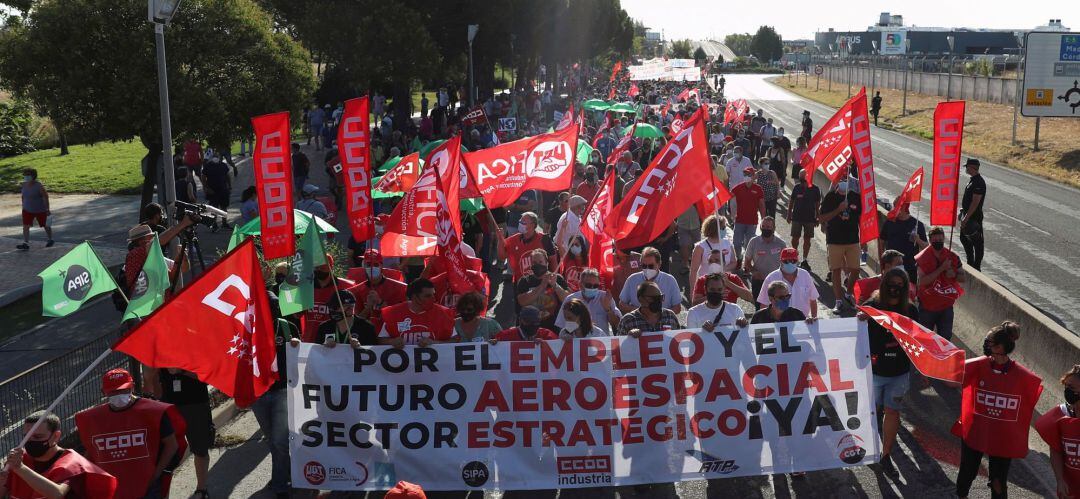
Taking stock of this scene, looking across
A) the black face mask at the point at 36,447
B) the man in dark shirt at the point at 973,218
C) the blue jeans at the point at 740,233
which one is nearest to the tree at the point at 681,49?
the man in dark shirt at the point at 973,218

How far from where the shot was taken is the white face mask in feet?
20.7

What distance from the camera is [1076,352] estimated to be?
9.14 metres

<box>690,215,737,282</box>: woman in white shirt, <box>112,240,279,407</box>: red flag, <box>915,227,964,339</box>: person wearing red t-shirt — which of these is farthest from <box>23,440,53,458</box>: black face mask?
<box>915,227,964,339</box>: person wearing red t-shirt

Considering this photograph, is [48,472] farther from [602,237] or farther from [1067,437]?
[602,237]

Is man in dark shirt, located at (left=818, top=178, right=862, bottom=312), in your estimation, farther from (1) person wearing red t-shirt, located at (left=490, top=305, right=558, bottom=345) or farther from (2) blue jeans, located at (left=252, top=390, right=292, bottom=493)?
(2) blue jeans, located at (left=252, top=390, right=292, bottom=493)

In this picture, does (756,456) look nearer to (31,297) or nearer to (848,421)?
(848,421)

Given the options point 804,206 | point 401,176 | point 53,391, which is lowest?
point 53,391

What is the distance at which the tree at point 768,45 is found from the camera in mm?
168500

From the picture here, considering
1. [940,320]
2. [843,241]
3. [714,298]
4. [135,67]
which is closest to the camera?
[714,298]

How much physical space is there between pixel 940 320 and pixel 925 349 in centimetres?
326

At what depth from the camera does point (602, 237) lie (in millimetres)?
10656

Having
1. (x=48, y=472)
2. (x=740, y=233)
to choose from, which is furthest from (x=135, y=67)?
(x=48, y=472)

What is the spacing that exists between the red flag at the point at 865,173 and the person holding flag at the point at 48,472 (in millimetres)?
8121

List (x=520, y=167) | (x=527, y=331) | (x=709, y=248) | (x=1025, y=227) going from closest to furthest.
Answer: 1. (x=527, y=331)
2. (x=709, y=248)
3. (x=520, y=167)
4. (x=1025, y=227)
